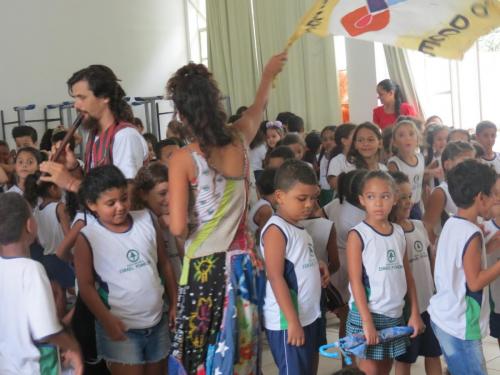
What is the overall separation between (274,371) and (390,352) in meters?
1.17

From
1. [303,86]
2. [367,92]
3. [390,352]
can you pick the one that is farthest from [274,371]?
[303,86]

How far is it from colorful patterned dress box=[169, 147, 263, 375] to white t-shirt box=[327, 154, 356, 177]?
6.92 ft

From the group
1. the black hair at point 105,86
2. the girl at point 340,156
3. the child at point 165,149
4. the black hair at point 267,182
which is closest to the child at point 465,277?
the black hair at point 267,182

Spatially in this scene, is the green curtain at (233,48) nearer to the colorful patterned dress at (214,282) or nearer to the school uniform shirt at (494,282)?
the school uniform shirt at (494,282)

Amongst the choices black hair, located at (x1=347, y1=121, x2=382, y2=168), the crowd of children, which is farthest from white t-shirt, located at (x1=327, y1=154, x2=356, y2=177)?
the crowd of children

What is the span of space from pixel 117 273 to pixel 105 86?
81 cm

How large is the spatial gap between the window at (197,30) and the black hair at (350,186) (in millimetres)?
9374

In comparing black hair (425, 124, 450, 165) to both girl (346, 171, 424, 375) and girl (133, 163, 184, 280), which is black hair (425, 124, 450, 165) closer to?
girl (346, 171, 424, 375)

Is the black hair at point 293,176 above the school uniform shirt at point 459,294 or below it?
above

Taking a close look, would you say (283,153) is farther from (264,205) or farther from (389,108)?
(389,108)

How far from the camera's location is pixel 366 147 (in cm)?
443

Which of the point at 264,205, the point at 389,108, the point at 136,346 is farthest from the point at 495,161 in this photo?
the point at 136,346

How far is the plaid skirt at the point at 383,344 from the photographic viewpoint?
9.60ft

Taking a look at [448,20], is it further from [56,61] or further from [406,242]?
[56,61]
